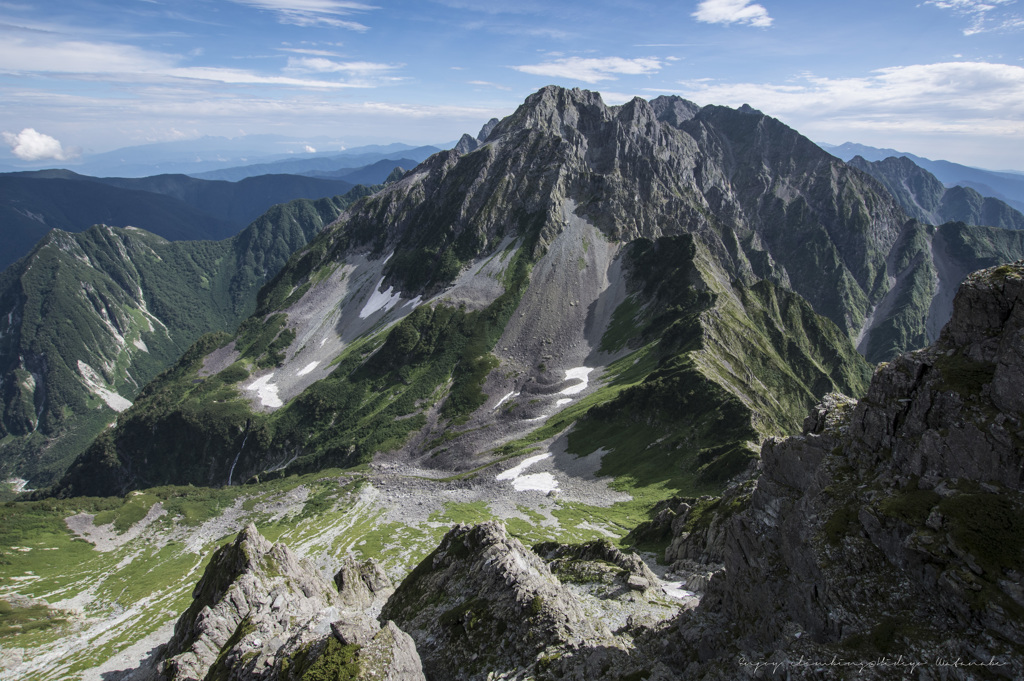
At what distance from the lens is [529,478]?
128 m

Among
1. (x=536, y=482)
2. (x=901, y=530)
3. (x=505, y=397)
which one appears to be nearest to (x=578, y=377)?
(x=505, y=397)

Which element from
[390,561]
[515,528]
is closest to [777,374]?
[515,528]

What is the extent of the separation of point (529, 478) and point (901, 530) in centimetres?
11106

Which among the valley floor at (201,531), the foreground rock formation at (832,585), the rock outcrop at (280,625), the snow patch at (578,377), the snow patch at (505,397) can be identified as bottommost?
the valley floor at (201,531)

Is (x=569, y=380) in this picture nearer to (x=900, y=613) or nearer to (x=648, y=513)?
(x=648, y=513)

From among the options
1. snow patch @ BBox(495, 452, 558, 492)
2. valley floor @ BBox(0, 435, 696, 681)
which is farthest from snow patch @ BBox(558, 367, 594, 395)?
snow patch @ BBox(495, 452, 558, 492)

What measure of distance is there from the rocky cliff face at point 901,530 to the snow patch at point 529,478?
98143 mm

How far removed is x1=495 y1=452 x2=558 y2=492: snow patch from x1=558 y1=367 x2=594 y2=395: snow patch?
37516 millimetres

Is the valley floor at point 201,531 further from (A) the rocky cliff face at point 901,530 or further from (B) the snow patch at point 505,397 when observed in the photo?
(B) the snow patch at point 505,397

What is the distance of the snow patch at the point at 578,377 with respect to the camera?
171m

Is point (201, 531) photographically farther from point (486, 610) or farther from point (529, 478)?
point (486, 610)

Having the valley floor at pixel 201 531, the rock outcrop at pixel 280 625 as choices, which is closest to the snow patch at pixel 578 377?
the valley floor at pixel 201 531

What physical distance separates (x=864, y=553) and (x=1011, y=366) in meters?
9.92

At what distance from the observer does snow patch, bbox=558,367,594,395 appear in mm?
171000
